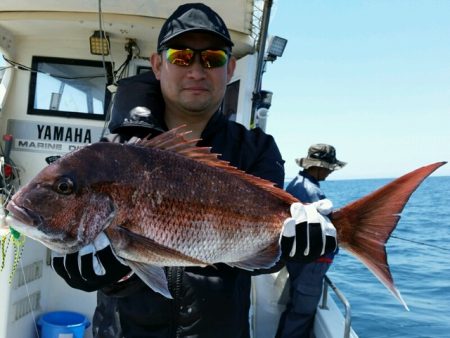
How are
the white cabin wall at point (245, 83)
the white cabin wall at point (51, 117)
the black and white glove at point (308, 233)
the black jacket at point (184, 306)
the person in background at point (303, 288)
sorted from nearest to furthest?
1. the black and white glove at point (308, 233)
2. the black jacket at point (184, 306)
3. the person in background at point (303, 288)
4. the white cabin wall at point (51, 117)
5. the white cabin wall at point (245, 83)

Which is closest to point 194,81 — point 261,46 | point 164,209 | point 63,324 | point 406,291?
point 164,209

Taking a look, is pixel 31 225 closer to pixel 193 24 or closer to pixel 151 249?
pixel 151 249

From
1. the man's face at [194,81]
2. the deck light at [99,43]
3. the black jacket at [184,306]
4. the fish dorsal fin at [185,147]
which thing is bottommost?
the black jacket at [184,306]

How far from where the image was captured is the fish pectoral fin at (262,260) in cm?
186

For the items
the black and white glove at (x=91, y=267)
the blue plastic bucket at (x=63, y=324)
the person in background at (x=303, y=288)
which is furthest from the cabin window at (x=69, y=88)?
the black and white glove at (x=91, y=267)

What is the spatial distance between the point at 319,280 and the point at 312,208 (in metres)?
3.06

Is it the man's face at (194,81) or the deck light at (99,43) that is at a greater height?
the deck light at (99,43)

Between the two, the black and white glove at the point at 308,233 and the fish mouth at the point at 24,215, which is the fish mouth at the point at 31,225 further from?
the black and white glove at the point at 308,233

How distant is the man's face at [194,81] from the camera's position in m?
2.26

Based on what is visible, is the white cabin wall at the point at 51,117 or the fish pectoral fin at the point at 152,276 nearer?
the fish pectoral fin at the point at 152,276

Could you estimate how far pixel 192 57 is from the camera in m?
2.28

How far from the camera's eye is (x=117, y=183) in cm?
174

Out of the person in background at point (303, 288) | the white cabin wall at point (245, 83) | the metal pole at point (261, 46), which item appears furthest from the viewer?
the white cabin wall at point (245, 83)

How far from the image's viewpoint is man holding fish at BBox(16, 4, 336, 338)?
2.04 meters
